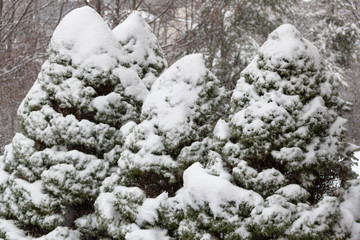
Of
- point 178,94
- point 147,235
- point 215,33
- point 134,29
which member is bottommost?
point 147,235

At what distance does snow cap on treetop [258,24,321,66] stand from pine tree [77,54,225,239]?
998mm

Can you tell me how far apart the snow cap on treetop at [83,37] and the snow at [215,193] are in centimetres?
252

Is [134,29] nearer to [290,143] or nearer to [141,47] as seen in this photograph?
[141,47]

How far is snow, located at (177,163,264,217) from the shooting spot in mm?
4121

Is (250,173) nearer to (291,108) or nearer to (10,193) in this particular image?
(291,108)

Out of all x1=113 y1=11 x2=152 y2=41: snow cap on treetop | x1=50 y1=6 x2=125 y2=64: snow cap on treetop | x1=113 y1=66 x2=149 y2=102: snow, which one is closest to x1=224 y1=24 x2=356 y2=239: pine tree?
x1=113 y1=66 x2=149 y2=102: snow

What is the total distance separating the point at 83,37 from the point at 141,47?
1.28 meters

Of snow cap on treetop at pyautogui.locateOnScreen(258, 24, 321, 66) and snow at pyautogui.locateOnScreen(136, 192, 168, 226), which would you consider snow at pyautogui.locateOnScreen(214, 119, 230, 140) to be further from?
snow at pyautogui.locateOnScreen(136, 192, 168, 226)

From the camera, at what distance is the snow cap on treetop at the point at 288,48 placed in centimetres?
419

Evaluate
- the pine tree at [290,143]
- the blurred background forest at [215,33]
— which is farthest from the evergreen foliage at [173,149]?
the blurred background forest at [215,33]

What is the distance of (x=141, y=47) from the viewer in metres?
6.87

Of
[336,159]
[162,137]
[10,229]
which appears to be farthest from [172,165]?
[10,229]

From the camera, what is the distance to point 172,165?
487cm

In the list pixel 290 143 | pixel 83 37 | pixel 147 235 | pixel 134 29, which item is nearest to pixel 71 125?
pixel 83 37
